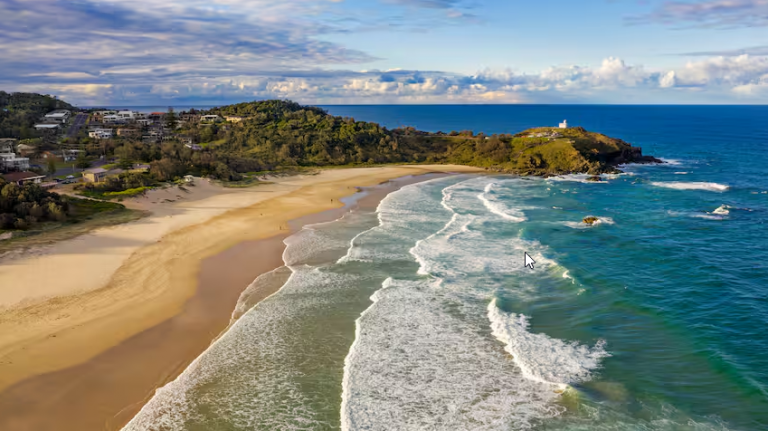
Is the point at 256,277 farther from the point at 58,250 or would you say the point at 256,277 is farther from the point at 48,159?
the point at 48,159

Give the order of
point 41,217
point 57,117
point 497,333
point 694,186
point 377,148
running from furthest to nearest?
point 57,117
point 377,148
point 694,186
point 41,217
point 497,333

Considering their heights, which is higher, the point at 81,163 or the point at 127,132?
the point at 127,132

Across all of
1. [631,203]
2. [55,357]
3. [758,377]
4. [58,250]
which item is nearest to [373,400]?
[55,357]

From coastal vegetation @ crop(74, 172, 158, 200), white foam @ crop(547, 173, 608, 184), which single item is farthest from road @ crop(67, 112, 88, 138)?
white foam @ crop(547, 173, 608, 184)

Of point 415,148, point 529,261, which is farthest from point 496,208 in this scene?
point 415,148

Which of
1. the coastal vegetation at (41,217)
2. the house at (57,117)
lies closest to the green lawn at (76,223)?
the coastal vegetation at (41,217)

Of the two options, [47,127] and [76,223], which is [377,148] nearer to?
[76,223]

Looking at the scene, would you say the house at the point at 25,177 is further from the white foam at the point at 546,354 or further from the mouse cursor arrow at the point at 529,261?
the white foam at the point at 546,354

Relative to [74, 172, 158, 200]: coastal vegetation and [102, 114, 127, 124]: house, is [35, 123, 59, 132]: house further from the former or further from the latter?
[74, 172, 158, 200]: coastal vegetation
